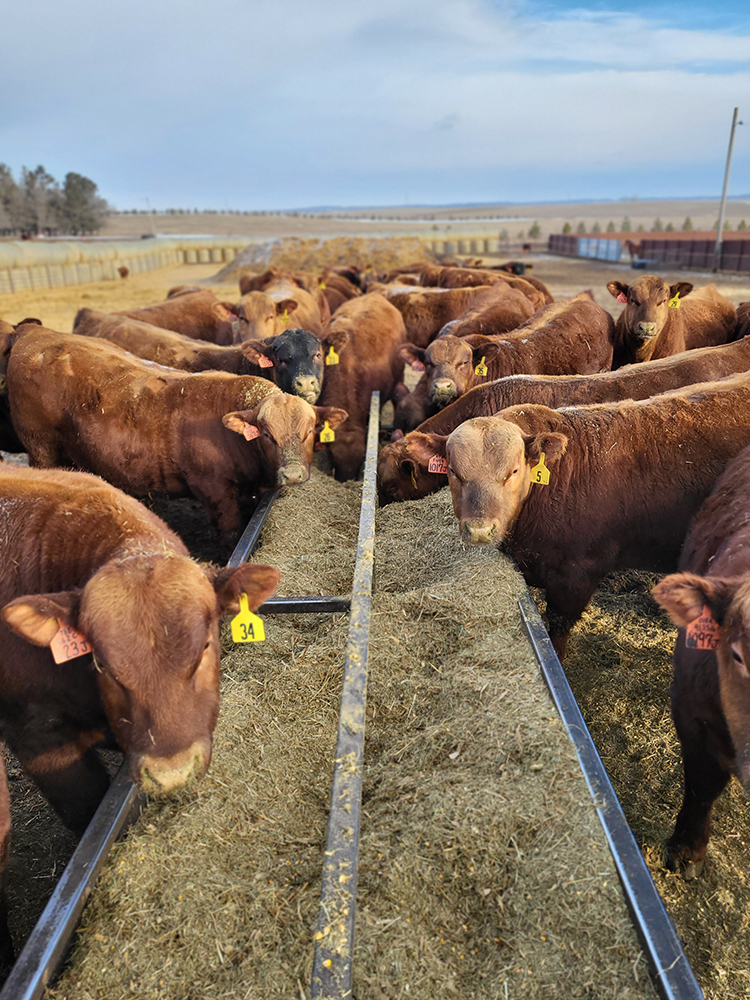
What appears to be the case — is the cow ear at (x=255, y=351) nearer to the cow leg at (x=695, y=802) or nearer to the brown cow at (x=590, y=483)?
the brown cow at (x=590, y=483)

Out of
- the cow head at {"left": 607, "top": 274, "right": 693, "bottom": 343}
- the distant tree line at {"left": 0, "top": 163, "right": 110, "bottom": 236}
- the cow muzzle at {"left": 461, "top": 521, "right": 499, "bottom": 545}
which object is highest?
the distant tree line at {"left": 0, "top": 163, "right": 110, "bottom": 236}

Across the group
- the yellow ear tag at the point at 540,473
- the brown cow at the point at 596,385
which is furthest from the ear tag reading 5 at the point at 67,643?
the brown cow at the point at 596,385

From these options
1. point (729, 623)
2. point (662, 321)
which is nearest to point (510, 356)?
point (662, 321)

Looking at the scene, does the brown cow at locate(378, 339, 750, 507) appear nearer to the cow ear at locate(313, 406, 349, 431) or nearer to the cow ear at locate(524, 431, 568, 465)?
the cow ear at locate(313, 406, 349, 431)

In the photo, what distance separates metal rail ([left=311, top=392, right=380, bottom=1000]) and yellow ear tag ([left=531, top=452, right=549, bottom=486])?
1.63 metres

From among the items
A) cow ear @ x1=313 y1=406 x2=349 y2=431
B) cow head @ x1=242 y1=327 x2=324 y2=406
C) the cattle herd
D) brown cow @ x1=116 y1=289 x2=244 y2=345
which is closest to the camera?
the cattle herd

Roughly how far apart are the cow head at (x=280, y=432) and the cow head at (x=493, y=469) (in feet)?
5.21

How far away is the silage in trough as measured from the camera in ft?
6.79

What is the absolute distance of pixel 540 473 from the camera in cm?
412

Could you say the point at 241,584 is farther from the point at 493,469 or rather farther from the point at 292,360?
the point at 292,360

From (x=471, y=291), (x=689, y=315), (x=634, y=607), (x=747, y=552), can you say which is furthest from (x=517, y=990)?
(x=471, y=291)

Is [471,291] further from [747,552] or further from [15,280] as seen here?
[15,280]

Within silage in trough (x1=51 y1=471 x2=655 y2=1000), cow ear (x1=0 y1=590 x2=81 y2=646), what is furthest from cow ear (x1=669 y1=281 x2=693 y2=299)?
cow ear (x1=0 y1=590 x2=81 y2=646)

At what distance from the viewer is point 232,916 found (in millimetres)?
2285
